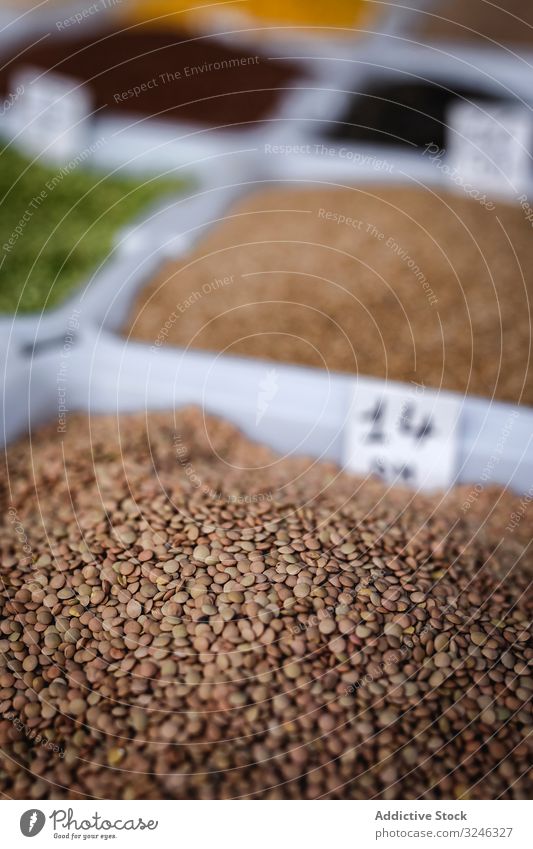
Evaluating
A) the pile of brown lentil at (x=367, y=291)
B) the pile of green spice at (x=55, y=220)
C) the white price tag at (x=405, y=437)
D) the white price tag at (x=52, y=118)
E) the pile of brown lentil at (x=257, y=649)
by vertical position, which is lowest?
the pile of brown lentil at (x=257, y=649)

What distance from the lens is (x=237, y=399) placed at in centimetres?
118

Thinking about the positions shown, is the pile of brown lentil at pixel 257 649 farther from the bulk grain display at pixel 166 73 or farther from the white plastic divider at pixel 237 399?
the bulk grain display at pixel 166 73

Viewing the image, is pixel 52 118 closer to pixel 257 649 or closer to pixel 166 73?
pixel 166 73

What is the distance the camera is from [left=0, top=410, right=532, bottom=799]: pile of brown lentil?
71 cm

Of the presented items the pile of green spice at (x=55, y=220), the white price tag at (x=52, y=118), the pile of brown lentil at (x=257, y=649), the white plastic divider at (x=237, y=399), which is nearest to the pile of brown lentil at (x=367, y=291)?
the white plastic divider at (x=237, y=399)

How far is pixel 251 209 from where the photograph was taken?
1.76 meters

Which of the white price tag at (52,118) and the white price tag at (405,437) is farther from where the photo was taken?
the white price tag at (52,118)

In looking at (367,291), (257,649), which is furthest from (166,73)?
(257,649)

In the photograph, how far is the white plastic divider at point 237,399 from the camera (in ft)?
3.58

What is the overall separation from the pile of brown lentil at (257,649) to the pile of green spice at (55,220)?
58 centimetres

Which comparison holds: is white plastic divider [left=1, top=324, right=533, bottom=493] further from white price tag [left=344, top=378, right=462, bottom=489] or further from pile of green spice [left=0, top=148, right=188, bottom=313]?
pile of green spice [left=0, top=148, right=188, bottom=313]
